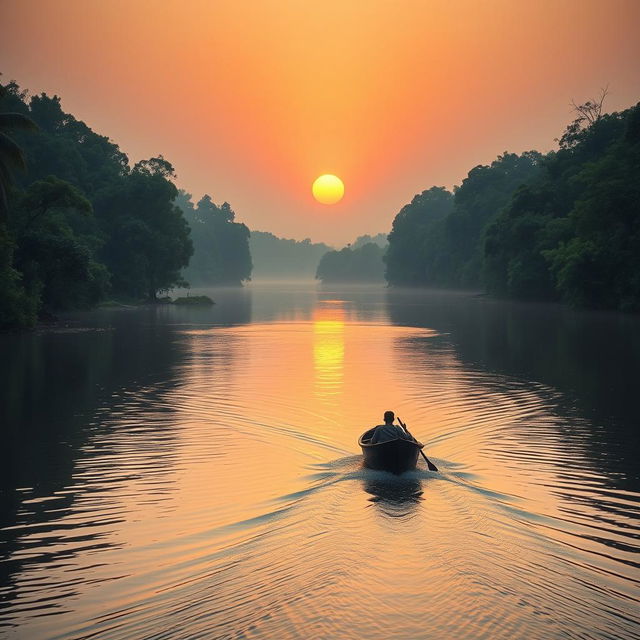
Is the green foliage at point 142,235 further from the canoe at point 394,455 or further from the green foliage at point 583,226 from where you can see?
the canoe at point 394,455

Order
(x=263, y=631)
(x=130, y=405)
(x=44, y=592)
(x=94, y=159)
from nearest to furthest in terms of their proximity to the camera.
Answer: (x=263, y=631)
(x=44, y=592)
(x=130, y=405)
(x=94, y=159)

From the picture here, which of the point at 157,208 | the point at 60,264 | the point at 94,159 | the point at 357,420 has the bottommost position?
the point at 357,420

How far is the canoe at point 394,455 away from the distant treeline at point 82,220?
4580 centimetres

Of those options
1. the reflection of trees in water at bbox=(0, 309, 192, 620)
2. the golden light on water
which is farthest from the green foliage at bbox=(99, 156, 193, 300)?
the reflection of trees in water at bbox=(0, 309, 192, 620)

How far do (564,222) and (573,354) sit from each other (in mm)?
57877

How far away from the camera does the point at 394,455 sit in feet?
55.7

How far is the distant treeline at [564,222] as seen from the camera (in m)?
76.8

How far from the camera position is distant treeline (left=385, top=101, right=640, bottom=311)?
252ft

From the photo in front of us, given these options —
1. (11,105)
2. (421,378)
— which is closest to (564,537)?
(421,378)

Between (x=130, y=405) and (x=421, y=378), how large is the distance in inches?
499

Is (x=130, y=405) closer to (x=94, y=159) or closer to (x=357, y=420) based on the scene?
(x=357, y=420)

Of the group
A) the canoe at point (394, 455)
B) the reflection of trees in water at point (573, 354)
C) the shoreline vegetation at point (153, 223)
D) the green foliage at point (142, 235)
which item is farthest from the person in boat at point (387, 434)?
the green foliage at point (142, 235)

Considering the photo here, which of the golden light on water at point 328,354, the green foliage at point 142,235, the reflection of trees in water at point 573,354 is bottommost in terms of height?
the golden light on water at point 328,354

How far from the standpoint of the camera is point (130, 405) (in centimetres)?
2706
